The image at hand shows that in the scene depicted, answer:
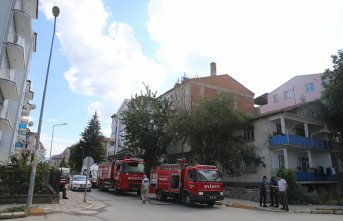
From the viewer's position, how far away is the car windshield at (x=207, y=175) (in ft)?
61.5

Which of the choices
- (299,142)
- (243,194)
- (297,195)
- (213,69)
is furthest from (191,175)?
(213,69)

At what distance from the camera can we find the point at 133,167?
87.8 ft

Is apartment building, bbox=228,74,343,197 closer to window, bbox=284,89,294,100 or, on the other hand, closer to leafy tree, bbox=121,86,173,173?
leafy tree, bbox=121,86,173,173

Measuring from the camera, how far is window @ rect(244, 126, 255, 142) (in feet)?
102

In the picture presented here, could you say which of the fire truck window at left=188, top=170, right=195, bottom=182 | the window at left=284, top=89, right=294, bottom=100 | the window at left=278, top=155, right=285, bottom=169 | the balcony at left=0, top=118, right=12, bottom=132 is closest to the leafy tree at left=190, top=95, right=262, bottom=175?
the window at left=278, top=155, right=285, bottom=169

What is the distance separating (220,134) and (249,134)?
3.91 m

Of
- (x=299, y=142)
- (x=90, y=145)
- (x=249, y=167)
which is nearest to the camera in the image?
(x=299, y=142)

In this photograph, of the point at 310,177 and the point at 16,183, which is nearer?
the point at 16,183

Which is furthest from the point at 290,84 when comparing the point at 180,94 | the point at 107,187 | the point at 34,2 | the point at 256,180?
the point at 34,2

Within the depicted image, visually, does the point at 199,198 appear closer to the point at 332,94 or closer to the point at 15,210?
the point at 15,210

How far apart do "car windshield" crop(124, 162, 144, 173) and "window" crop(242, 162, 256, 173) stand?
1080cm

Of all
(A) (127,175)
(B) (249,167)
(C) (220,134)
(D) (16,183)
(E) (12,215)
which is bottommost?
(E) (12,215)

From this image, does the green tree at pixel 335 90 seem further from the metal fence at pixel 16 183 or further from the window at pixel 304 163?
the metal fence at pixel 16 183

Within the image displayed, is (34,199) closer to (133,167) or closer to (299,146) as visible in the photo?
(133,167)
